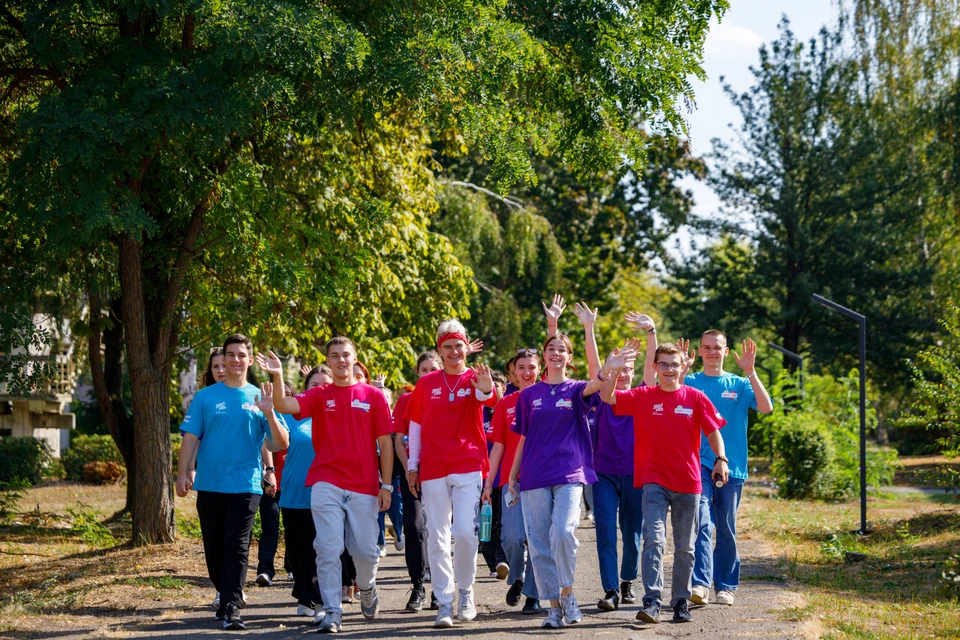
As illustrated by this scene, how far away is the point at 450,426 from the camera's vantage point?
844cm

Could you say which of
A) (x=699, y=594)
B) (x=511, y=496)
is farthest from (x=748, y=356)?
(x=511, y=496)

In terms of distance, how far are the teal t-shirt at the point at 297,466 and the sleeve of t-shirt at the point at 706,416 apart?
9.33ft

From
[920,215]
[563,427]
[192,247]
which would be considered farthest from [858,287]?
[563,427]

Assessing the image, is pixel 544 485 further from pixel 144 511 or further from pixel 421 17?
pixel 144 511

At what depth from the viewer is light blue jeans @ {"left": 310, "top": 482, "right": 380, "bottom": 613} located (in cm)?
814

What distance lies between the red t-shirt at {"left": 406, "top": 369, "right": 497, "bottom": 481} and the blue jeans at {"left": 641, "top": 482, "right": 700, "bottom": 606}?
1.25 meters

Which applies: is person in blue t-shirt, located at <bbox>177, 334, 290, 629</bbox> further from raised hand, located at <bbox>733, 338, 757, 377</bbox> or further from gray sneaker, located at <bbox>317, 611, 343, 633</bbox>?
raised hand, located at <bbox>733, 338, 757, 377</bbox>

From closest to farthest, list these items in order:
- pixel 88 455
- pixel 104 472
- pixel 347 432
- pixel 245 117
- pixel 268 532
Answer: pixel 347 432
pixel 268 532
pixel 245 117
pixel 104 472
pixel 88 455

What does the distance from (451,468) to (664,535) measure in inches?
62.1

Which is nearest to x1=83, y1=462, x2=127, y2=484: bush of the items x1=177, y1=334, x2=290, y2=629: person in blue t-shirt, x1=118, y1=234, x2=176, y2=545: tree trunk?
x1=118, y1=234, x2=176, y2=545: tree trunk

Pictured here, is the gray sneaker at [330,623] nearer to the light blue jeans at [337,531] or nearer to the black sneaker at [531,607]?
the light blue jeans at [337,531]

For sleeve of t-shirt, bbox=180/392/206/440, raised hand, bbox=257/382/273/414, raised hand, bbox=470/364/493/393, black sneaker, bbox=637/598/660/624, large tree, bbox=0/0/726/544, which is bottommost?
black sneaker, bbox=637/598/660/624

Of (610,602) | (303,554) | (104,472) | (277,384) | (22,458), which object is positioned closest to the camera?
(277,384)

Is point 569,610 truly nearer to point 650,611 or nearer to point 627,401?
point 650,611
